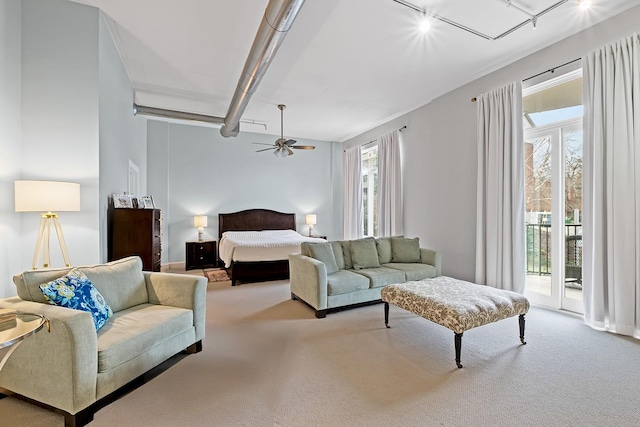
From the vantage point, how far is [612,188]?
2.96m

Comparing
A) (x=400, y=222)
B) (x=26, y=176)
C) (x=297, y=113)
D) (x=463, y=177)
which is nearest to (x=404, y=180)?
(x=400, y=222)

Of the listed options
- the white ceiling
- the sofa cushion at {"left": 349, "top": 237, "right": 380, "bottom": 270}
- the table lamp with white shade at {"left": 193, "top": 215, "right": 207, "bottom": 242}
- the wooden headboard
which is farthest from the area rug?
the white ceiling

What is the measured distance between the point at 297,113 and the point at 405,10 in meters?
3.36

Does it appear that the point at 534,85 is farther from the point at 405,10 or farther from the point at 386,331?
the point at 386,331

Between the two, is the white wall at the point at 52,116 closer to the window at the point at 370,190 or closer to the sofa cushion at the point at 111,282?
the sofa cushion at the point at 111,282

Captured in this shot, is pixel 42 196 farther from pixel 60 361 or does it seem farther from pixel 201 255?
pixel 201 255

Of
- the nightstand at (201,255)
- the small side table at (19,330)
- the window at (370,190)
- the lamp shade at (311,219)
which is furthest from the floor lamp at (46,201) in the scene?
the window at (370,190)

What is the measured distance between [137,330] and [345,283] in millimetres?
2237

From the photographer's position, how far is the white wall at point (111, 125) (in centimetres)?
308

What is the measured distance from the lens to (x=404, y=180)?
19.4 ft

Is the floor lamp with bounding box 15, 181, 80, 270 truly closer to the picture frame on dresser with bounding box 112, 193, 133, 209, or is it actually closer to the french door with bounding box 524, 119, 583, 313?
the picture frame on dresser with bounding box 112, 193, 133, 209

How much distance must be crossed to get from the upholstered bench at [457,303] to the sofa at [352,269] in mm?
688

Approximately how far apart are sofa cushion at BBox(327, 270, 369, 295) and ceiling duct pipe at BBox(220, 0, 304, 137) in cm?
262

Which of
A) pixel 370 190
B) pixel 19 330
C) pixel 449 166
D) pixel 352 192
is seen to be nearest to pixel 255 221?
pixel 352 192
